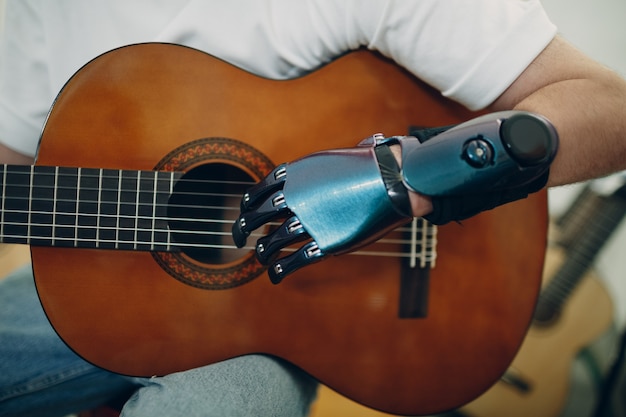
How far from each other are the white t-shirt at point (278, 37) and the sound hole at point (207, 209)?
0.69 feet

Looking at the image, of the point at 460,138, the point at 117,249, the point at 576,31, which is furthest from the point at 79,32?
the point at 576,31

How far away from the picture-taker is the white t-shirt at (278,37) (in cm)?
65

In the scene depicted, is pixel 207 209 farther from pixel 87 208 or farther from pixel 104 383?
pixel 104 383

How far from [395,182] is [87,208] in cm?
51

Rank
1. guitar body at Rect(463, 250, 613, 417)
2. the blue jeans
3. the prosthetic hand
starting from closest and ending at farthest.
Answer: the prosthetic hand
the blue jeans
guitar body at Rect(463, 250, 613, 417)

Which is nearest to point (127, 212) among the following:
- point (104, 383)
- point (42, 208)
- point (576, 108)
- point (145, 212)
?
point (145, 212)

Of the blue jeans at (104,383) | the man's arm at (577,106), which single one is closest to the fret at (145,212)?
the blue jeans at (104,383)

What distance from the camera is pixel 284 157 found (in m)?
0.75

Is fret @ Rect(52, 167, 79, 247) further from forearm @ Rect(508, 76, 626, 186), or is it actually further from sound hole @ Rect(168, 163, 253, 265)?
forearm @ Rect(508, 76, 626, 186)

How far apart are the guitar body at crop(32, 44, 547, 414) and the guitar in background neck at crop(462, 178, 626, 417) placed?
2.78 ft

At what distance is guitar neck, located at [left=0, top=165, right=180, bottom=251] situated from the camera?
28.2 inches

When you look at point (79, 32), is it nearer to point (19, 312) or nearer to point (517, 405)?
point (19, 312)

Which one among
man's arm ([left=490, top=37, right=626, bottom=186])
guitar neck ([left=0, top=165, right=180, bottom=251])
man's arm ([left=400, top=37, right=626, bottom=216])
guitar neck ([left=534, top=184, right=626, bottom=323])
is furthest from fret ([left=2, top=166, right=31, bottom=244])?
guitar neck ([left=534, top=184, right=626, bottom=323])

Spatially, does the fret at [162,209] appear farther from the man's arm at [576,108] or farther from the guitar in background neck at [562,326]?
the guitar in background neck at [562,326]
